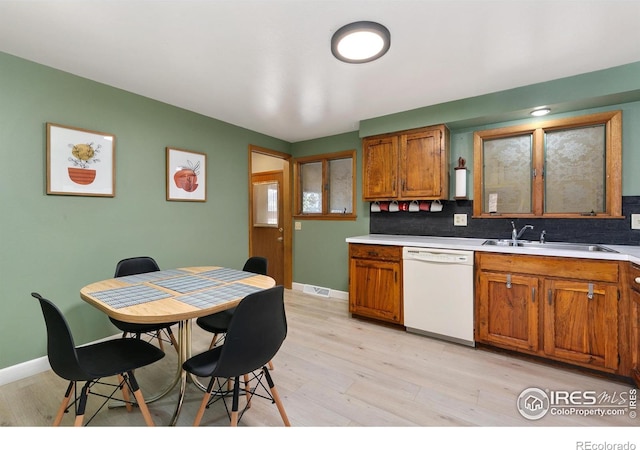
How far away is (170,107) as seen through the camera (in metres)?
3.00

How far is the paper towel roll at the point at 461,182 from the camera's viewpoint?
3.02m

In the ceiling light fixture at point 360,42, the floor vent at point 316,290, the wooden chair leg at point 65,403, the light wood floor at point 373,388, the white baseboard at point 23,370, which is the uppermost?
the ceiling light fixture at point 360,42

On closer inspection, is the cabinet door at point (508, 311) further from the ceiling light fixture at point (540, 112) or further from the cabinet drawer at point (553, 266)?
the ceiling light fixture at point (540, 112)

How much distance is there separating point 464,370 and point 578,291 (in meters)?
1.03

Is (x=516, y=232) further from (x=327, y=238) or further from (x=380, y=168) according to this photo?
(x=327, y=238)

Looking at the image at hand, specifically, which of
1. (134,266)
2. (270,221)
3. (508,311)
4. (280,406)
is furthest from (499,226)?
(134,266)

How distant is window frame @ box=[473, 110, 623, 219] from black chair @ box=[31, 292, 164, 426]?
318 centimetres

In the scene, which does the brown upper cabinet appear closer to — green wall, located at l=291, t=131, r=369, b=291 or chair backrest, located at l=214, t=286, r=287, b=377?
green wall, located at l=291, t=131, r=369, b=291

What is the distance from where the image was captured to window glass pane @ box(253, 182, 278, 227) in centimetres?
485

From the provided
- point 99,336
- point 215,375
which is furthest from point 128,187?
point 215,375

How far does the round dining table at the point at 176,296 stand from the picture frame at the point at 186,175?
1.07 meters

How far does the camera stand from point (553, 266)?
222cm

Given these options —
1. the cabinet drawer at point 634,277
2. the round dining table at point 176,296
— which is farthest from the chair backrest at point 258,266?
the cabinet drawer at point 634,277

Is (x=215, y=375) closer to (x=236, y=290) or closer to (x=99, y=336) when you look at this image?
(x=236, y=290)
